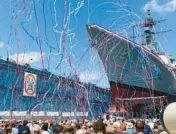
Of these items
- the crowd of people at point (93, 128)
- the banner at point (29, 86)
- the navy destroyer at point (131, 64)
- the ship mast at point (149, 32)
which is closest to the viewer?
the crowd of people at point (93, 128)

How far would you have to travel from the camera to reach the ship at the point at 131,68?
60.0m

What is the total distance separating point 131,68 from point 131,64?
1.36m

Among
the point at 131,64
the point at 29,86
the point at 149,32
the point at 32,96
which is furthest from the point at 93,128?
the point at 149,32

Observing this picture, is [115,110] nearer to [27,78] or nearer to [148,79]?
[148,79]

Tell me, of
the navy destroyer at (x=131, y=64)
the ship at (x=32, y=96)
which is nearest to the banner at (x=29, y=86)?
the ship at (x=32, y=96)

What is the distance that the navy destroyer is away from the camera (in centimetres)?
5991

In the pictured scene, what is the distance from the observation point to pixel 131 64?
60406mm

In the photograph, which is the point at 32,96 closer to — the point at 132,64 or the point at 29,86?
the point at 29,86

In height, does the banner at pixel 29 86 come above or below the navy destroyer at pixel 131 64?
below

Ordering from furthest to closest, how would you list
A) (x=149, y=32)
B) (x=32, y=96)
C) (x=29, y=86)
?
(x=149, y=32)
(x=32, y=96)
(x=29, y=86)

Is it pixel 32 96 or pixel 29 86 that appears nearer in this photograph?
pixel 29 86

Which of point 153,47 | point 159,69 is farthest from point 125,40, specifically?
point 153,47

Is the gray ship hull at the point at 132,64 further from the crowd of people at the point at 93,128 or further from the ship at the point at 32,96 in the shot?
the crowd of people at the point at 93,128

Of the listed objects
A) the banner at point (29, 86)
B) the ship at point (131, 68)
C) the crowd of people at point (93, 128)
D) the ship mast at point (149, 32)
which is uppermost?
the ship mast at point (149, 32)
